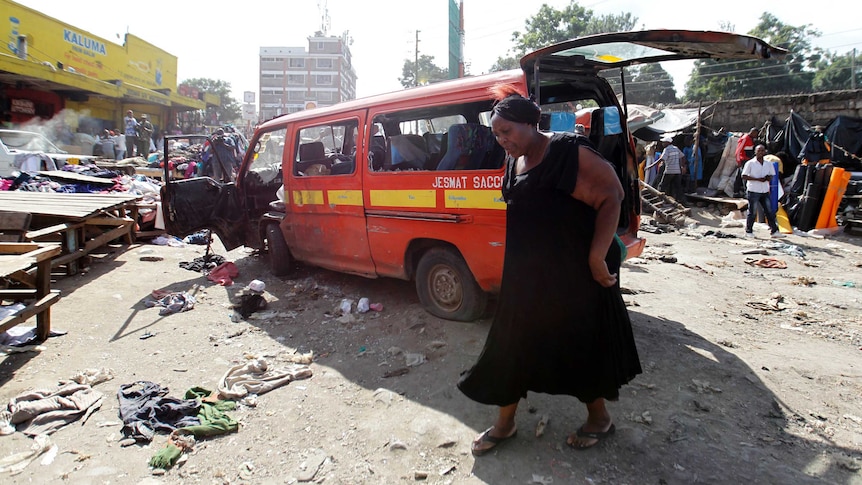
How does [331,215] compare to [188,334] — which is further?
[331,215]

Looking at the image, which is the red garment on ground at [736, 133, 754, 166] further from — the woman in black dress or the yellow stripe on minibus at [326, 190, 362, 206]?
the woman in black dress

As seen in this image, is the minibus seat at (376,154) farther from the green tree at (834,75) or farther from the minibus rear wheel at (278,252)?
the green tree at (834,75)

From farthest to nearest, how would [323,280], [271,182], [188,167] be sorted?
[188,167] < [271,182] < [323,280]

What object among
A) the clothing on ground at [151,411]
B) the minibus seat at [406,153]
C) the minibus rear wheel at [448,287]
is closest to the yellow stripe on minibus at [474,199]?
the minibus rear wheel at [448,287]

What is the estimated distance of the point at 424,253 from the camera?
432cm

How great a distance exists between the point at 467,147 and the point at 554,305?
6.85 feet

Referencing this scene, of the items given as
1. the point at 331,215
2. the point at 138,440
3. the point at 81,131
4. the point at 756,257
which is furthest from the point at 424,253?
the point at 81,131

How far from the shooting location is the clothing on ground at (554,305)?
6.97 feet

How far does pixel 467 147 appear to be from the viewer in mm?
3957

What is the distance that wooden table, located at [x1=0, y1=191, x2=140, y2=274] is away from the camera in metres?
5.58

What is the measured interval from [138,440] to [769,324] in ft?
16.5

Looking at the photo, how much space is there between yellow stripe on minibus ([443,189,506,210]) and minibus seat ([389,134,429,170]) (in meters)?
0.67

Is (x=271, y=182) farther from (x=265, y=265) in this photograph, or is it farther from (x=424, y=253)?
(x=424, y=253)

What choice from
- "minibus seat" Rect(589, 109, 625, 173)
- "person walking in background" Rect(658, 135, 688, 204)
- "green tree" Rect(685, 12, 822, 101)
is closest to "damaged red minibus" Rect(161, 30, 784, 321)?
"minibus seat" Rect(589, 109, 625, 173)
